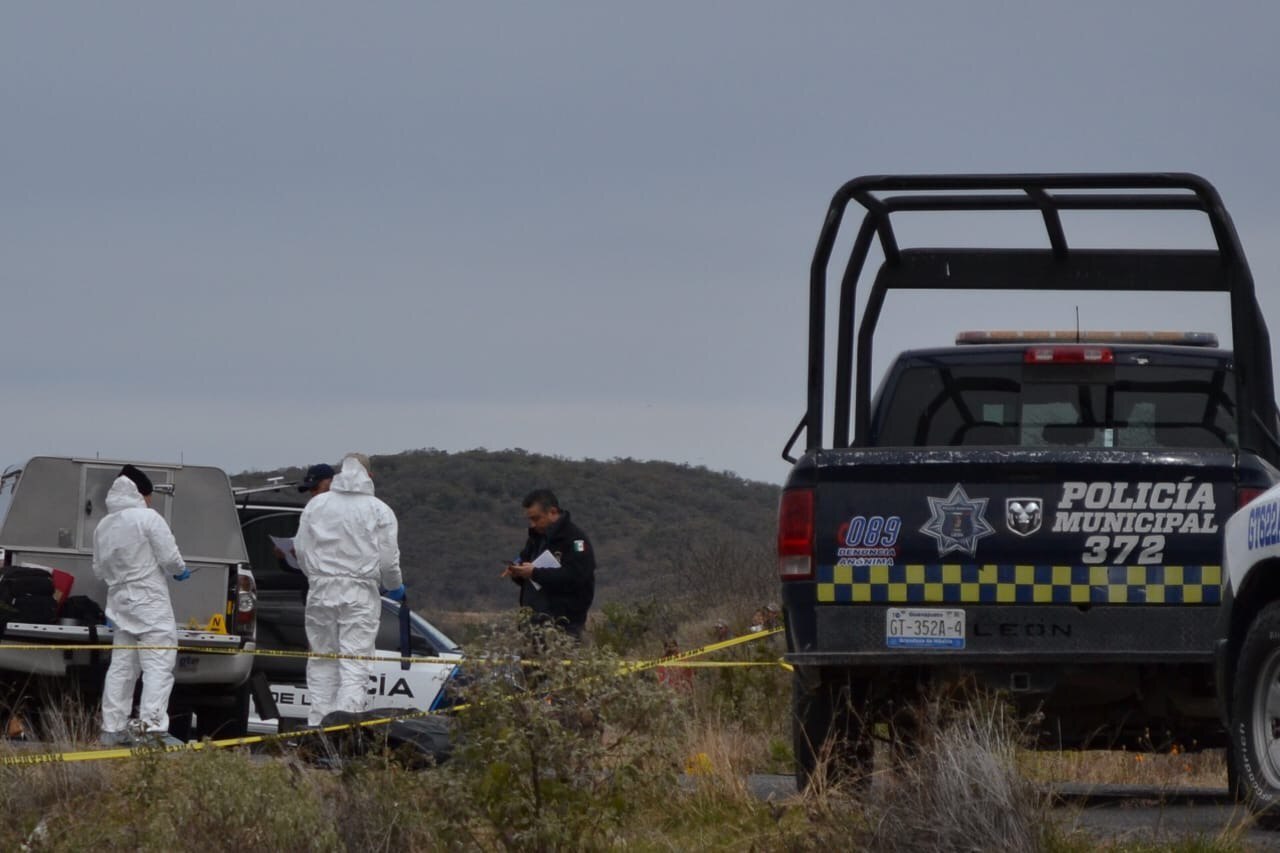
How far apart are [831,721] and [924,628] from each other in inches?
22.5

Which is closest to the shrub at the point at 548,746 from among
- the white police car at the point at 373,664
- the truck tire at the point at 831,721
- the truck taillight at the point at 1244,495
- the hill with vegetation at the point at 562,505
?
the truck tire at the point at 831,721

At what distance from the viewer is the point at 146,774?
24.6 ft

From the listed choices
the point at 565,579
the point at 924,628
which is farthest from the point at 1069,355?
the point at 565,579

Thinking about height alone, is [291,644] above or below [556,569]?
below

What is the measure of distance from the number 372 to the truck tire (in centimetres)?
107

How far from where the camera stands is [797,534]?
7.71m

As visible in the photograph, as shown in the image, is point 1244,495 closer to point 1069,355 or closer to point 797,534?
point 1069,355

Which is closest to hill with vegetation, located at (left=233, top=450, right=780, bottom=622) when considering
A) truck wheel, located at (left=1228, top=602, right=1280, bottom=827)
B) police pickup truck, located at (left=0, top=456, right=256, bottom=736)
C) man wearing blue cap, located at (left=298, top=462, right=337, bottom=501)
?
police pickup truck, located at (left=0, top=456, right=256, bottom=736)

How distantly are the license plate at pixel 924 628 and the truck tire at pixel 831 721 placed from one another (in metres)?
0.33

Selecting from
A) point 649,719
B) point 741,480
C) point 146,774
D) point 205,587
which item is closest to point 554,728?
point 649,719

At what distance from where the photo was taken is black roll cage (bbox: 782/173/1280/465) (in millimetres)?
8133

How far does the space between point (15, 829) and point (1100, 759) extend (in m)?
6.71

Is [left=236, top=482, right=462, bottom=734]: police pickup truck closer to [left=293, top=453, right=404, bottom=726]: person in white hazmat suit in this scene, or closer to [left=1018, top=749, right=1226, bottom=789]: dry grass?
[left=293, top=453, right=404, bottom=726]: person in white hazmat suit

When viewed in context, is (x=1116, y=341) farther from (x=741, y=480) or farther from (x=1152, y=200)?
(x=741, y=480)
